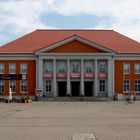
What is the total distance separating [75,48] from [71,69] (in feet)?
11.4

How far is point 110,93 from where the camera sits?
63.1 m

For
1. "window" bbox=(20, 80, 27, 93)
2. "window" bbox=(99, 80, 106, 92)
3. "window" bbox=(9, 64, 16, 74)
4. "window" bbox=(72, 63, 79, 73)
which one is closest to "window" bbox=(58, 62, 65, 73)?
"window" bbox=(72, 63, 79, 73)

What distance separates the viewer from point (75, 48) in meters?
63.1

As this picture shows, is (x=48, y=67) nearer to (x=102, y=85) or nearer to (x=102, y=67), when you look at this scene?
(x=102, y=67)

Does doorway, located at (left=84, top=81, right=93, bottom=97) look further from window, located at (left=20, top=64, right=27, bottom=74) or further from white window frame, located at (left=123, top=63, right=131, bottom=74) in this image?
window, located at (left=20, top=64, right=27, bottom=74)

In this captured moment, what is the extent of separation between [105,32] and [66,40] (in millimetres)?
12119

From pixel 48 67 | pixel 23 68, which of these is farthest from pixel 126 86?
pixel 23 68

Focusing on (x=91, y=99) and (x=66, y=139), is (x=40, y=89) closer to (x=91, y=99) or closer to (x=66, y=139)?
(x=91, y=99)

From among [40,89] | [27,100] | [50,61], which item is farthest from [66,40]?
[27,100]

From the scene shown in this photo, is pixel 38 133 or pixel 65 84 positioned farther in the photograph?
pixel 65 84

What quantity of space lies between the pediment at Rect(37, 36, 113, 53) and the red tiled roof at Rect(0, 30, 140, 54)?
8.16 ft

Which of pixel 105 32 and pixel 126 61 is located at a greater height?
pixel 105 32

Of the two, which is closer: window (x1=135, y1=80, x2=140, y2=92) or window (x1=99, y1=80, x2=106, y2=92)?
window (x1=99, y1=80, x2=106, y2=92)

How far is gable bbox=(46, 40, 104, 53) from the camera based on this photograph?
206ft
